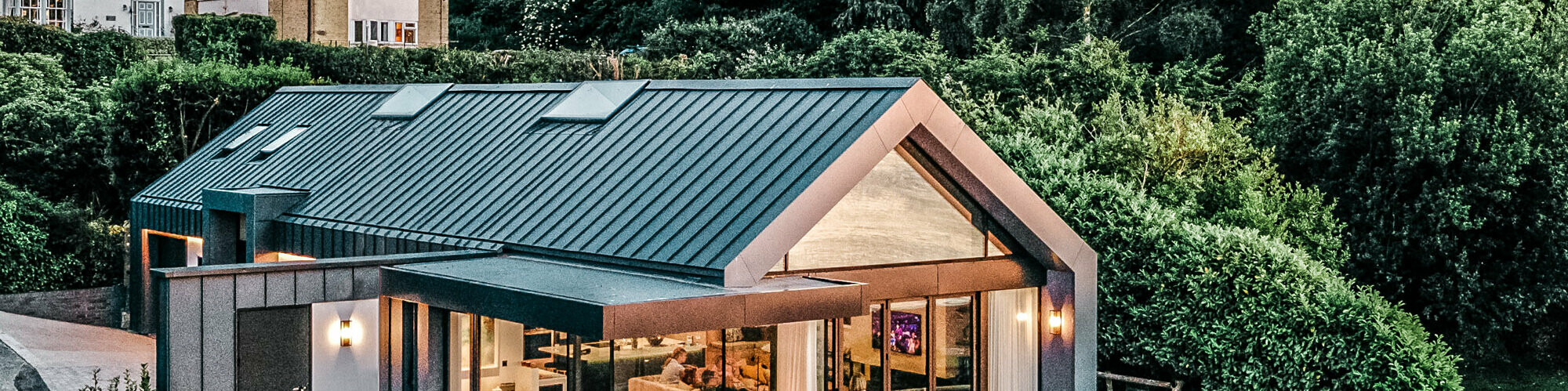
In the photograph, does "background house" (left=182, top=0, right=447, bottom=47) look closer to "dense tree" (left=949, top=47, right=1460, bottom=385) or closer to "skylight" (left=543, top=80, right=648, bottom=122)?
"dense tree" (left=949, top=47, right=1460, bottom=385)

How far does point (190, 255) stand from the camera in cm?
2038

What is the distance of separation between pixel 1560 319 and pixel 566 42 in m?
33.7

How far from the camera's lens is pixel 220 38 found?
31.3 meters

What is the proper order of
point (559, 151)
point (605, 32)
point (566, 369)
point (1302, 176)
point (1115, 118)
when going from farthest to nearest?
point (605, 32), point (1302, 176), point (1115, 118), point (559, 151), point (566, 369)

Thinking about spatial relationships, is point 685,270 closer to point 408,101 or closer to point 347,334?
point 347,334

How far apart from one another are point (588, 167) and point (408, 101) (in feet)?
19.1

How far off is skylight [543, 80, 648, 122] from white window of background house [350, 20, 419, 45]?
98.0 ft

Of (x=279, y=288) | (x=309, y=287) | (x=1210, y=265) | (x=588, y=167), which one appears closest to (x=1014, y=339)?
(x=588, y=167)

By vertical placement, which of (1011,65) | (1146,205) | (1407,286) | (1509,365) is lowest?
(1509,365)

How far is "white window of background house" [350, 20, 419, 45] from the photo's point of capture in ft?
149

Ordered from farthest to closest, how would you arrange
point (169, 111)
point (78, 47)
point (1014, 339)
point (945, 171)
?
point (78, 47), point (169, 111), point (1014, 339), point (945, 171)

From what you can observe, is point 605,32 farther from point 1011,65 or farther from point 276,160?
point 276,160

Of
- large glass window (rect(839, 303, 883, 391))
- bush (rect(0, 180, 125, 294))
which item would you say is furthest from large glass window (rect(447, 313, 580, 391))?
bush (rect(0, 180, 125, 294))

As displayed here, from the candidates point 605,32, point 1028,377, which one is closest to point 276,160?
point 1028,377
